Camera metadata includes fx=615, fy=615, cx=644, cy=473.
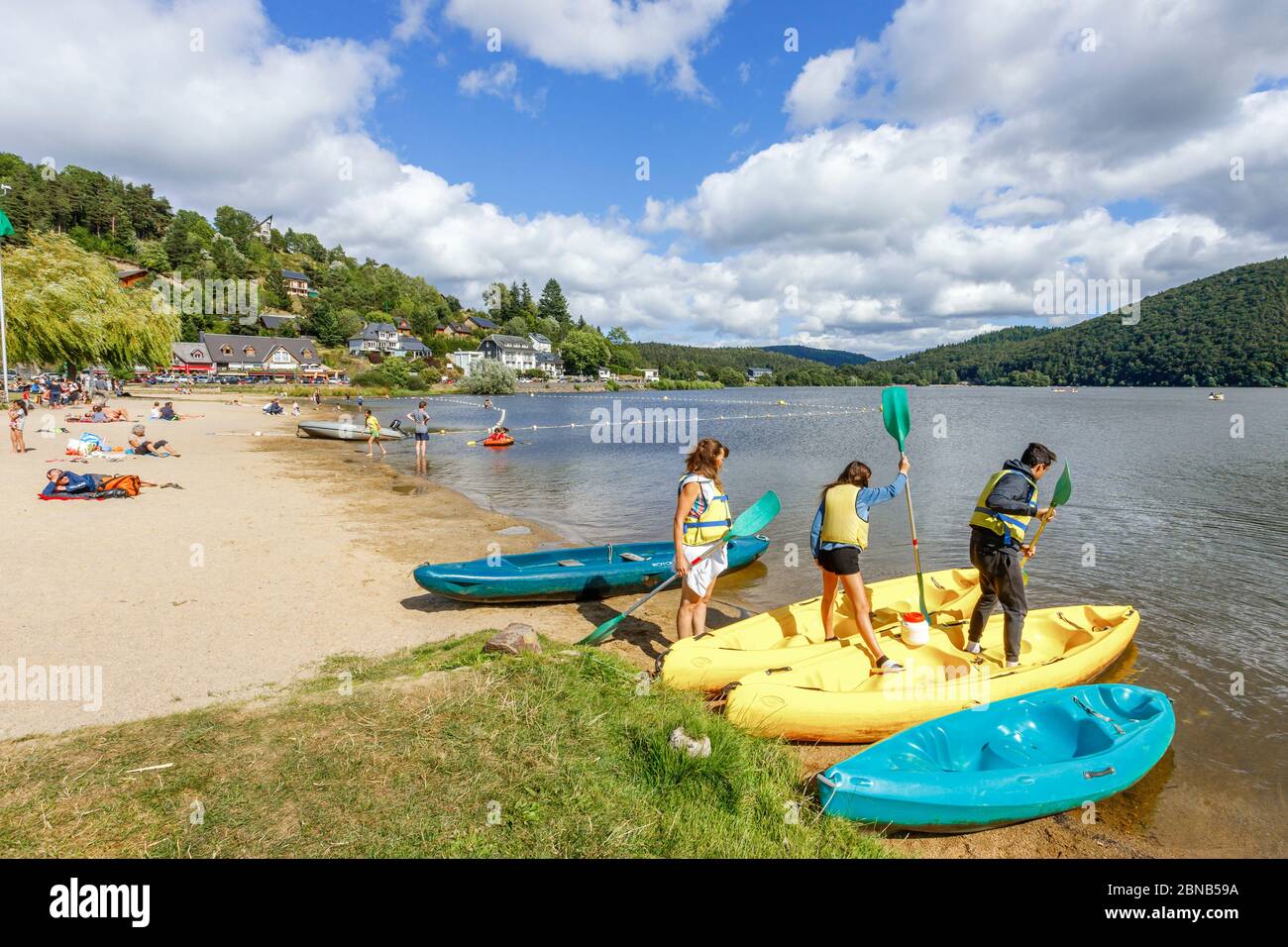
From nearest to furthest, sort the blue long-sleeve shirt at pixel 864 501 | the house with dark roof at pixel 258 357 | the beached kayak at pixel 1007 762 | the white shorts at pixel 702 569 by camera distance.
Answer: the beached kayak at pixel 1007 762 → the blue long-sleeve shirt at pixel 864 501 → the white shorts at pixel 702 569 → the house with dark roof at pixel 258 357

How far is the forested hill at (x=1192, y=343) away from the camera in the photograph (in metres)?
105

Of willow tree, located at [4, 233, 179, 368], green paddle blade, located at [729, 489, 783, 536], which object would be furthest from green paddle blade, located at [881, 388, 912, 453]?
willow tree, located at [4, 233, 179, 368]

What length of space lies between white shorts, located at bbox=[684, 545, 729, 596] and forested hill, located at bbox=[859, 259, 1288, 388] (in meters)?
141

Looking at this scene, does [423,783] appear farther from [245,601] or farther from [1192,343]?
[1192,343]

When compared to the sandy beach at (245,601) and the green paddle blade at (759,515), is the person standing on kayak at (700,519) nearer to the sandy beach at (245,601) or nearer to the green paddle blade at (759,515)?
the green paddle blade at (759,515)

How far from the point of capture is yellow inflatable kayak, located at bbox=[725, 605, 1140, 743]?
5613 mm

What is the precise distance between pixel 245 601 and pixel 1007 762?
9.19m

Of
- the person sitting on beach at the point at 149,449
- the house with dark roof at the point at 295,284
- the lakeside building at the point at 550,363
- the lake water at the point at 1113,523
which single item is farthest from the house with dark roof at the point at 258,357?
the person sitting on beach at the point at 149,449

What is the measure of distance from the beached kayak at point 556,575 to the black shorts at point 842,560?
393cm

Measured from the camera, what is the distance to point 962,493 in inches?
808

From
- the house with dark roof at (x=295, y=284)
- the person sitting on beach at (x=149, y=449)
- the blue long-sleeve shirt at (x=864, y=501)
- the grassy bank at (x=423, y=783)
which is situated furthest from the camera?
the house with dark roof at (x=295, y=284)

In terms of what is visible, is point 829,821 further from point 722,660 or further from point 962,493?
point 962,493

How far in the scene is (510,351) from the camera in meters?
129

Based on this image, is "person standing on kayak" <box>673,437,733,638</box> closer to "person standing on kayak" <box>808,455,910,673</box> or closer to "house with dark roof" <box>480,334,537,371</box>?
"person standing on kayak" <box>808,455,910,673</box>
